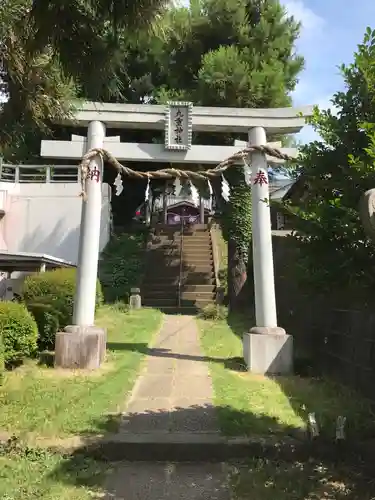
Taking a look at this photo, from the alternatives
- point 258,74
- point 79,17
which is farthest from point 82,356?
point 258,74

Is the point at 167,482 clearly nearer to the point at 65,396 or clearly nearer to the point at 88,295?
the point at 65,396

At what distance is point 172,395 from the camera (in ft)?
22.3

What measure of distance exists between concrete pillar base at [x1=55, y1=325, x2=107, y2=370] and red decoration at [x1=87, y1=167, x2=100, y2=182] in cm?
283

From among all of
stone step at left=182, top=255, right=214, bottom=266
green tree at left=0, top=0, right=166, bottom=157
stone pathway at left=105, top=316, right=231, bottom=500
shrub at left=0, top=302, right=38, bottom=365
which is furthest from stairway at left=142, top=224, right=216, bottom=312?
green tree at left=0, top=0, right=166, bottom=157

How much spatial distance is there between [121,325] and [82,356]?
177 inches

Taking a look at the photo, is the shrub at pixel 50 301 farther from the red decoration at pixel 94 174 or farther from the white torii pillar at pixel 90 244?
the red decoration at pixel 94 174

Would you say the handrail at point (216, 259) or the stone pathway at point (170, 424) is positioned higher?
the handrail at point (216, 259)

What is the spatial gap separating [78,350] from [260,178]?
455cm

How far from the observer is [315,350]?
30.4ft

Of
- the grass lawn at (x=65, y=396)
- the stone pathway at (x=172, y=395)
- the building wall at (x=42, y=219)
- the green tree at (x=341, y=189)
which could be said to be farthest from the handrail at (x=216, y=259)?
the green tree at (x=341, y=189)

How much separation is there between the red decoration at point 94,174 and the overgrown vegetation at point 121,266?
8.96 metres

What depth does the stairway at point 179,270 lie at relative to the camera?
17.8 metres

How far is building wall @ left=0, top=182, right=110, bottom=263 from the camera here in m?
18.7

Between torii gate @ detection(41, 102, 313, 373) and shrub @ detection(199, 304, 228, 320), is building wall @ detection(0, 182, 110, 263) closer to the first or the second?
shrub @ detection(199, 304, 228, 320)
